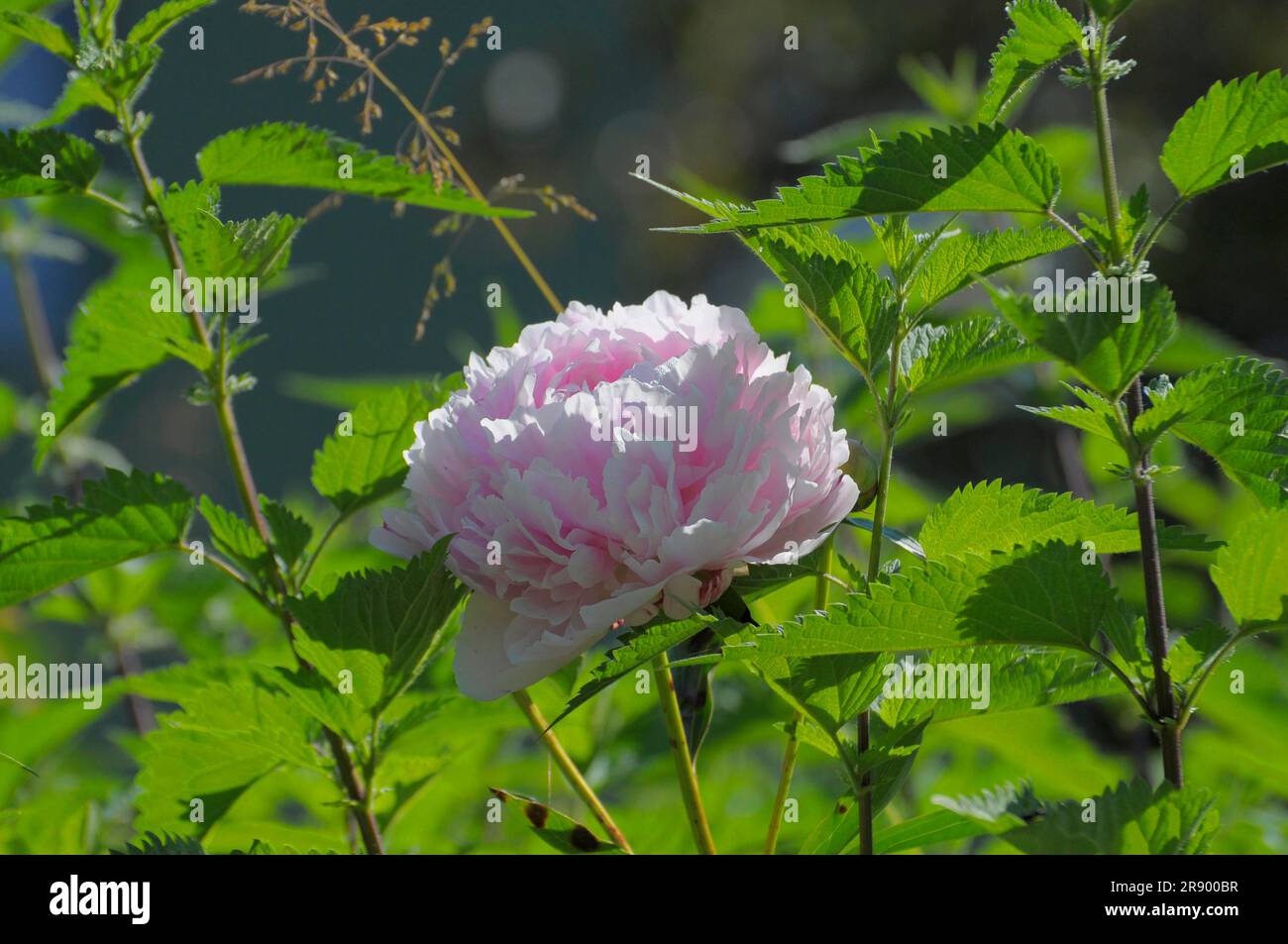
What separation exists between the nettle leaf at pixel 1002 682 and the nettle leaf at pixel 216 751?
33 centimetres

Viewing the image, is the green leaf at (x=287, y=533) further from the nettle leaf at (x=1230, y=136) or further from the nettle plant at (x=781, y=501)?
the nettle leaf at (x=1230, y=136)

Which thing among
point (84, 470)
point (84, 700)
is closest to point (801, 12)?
point (84, 470)

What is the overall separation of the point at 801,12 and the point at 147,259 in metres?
7.29

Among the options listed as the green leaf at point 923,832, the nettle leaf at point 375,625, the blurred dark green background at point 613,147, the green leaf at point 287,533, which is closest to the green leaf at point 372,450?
the green leaf at point 287,533

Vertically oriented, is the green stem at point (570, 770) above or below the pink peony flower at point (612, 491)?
below

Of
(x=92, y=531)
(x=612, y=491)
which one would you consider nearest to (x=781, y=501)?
(x=612, y=491)

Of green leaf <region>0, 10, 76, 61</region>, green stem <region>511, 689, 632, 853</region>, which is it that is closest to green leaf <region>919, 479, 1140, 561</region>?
green stem <region>511, 689, 632, 853</region>

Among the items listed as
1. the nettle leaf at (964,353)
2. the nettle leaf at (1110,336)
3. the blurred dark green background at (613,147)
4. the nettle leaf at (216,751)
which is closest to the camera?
the nettle leaf at (1110,336)

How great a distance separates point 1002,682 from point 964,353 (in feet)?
0.49

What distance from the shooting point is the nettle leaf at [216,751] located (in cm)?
68

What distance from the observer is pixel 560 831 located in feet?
1.95

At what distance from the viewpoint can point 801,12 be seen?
7934mm

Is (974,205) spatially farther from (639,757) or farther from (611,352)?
(639,757)

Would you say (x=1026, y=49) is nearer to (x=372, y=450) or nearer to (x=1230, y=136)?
(x=1230, y=136)
